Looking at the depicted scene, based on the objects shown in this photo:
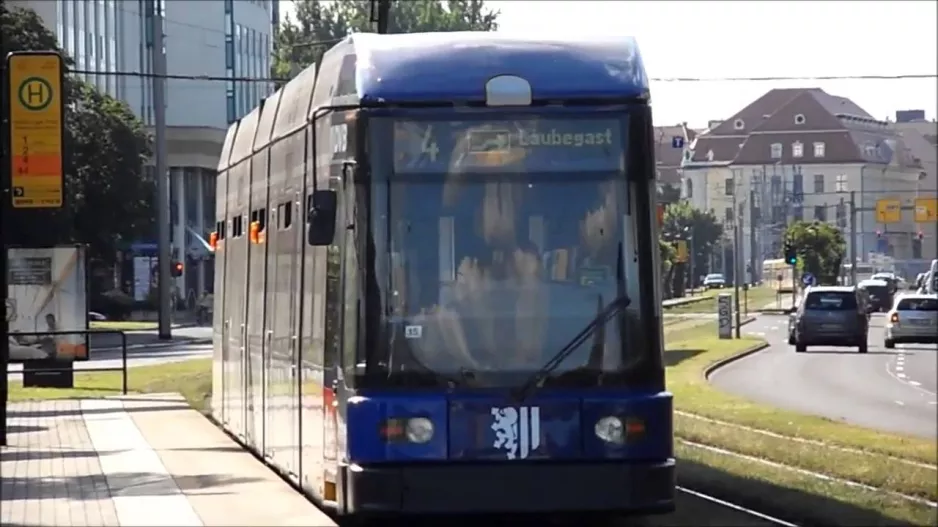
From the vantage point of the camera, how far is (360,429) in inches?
446

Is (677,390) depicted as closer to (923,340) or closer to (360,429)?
(360,429)

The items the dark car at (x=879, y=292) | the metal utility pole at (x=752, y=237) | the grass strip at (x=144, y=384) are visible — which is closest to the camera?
the grass strip at (x=144, y=384)

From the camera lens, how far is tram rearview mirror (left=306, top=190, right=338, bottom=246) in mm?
11578

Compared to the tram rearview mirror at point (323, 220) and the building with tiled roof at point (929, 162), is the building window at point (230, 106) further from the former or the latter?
the tram rearview mirror at point (323, 220)

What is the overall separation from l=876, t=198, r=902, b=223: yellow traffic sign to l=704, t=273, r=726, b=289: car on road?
26.4 m

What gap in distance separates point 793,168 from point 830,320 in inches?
502

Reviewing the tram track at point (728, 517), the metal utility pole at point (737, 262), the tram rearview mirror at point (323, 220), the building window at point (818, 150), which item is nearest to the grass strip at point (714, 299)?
the metal utility pole at point (737, 262)

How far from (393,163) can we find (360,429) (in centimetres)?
166

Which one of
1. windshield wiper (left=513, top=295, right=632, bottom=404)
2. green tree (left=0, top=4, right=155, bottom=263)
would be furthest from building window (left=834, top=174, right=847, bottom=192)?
green tree (left=0, top=4, right=155, bottom=263)

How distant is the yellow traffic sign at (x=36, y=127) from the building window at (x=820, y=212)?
19698mm

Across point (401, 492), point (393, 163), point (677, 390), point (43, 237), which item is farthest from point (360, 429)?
point (43, 237)

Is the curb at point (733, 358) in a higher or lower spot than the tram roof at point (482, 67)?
lower

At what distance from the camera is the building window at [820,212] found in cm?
3862

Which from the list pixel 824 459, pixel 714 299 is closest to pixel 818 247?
pixel 714 299
